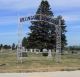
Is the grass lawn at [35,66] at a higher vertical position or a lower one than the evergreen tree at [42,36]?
lower

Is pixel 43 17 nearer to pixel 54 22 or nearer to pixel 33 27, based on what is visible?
pixel 54 22

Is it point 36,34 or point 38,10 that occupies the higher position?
point 38,10

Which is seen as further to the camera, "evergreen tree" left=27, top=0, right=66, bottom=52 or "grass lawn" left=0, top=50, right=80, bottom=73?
"evergreen tree" left=27, top=0, right=66, bottom=52

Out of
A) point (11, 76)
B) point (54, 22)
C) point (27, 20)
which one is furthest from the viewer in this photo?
point (54, 22)

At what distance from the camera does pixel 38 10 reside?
61.4 metres

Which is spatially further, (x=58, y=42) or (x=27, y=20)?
(x=58, y=42)

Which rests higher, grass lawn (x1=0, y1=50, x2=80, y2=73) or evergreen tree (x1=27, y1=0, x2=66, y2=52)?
evergreen tree (x1=27, y1=0, x2=66, y2=52)

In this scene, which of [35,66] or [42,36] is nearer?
[35,66]

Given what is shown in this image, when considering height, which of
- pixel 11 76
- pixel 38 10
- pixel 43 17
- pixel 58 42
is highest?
pixel 38 10

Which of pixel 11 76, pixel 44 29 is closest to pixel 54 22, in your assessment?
pixel 11 76

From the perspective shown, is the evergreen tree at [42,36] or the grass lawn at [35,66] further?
the evergreen tree at [42,36]

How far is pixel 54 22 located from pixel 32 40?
2562 centimetres

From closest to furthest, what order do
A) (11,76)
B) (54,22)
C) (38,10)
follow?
1. (11,76)
2. (54,22)
3. (38,10)

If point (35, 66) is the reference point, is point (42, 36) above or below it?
above
